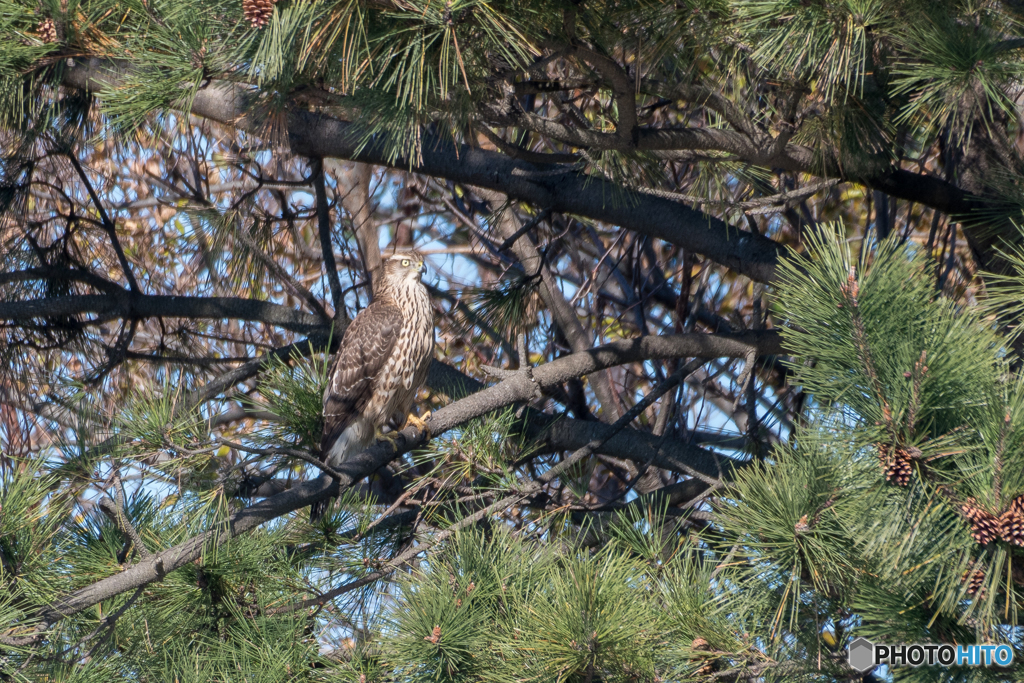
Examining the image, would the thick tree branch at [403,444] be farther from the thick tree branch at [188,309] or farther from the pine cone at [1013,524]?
the pine cone at [1013,524]

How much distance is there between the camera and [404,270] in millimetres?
4434

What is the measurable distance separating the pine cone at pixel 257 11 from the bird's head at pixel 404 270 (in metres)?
2.41

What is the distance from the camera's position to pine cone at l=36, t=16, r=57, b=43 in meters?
Answer: 2.62

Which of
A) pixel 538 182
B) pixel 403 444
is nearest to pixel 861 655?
pixel 403 444

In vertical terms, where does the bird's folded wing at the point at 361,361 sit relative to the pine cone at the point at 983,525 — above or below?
above

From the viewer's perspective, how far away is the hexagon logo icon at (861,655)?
1807mm

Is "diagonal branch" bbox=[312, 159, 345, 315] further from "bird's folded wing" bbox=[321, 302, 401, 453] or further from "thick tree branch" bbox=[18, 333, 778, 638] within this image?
"thick tree branch" bbox=[18, 333, 778, 638]

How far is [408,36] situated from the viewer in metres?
2.10

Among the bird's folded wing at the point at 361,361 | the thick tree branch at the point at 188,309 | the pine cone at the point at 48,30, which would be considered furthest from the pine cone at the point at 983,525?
the thick tree branch at the point at 188,309

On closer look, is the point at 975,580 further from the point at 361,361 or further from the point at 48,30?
the point at 361,361

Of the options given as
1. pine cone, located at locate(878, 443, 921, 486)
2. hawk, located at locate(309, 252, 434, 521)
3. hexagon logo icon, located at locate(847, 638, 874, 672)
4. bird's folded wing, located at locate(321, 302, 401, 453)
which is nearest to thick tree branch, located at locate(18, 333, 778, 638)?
hawk, located at locate(309, 252, 434, 521)

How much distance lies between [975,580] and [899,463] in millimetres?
253

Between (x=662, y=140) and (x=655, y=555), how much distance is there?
122cm

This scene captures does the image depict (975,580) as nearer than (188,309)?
Yes
